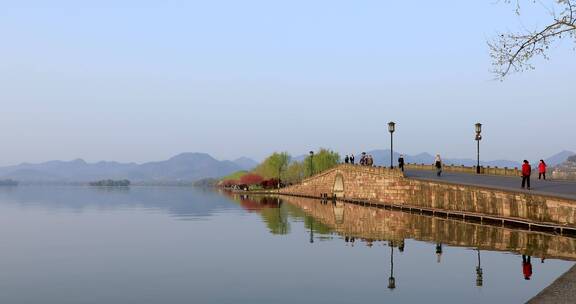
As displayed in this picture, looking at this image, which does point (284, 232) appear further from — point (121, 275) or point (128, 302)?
point (128, 302)

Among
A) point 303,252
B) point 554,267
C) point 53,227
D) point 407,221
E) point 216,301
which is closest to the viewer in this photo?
point 216,301

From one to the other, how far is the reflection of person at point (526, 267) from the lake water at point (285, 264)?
16 cm

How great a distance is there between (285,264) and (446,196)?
2405 cm

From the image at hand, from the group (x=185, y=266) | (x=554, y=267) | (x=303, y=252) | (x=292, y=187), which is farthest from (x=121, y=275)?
(x=292, y=187)

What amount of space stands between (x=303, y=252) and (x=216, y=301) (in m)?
10.8

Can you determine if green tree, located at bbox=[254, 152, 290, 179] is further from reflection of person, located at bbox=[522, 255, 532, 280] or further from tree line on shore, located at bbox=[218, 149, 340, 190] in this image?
reflection of person, located at bbox=[522, 255, 532, 280]

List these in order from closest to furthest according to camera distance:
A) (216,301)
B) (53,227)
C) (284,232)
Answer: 1. (216,301)
2. (284,232)
3. (53,227)

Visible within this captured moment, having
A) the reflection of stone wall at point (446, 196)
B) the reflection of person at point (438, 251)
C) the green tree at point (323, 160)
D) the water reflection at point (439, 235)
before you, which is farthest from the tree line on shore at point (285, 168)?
the reflection of person at point (438, 251)

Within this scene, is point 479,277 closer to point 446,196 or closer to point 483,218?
point 483,218

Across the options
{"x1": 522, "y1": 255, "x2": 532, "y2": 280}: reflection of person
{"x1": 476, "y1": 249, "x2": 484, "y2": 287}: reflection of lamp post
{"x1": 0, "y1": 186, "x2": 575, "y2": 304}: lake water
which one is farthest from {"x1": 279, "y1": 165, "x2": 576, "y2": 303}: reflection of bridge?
{"x1": 476, "y1": 249, "x2": 484, "y2": 287}: reflection of lamp post

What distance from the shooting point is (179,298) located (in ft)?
57.1

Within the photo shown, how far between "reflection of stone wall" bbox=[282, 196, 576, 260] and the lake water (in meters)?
0.06

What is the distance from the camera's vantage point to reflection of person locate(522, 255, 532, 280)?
19362mm

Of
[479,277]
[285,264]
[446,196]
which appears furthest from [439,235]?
[446,196]
